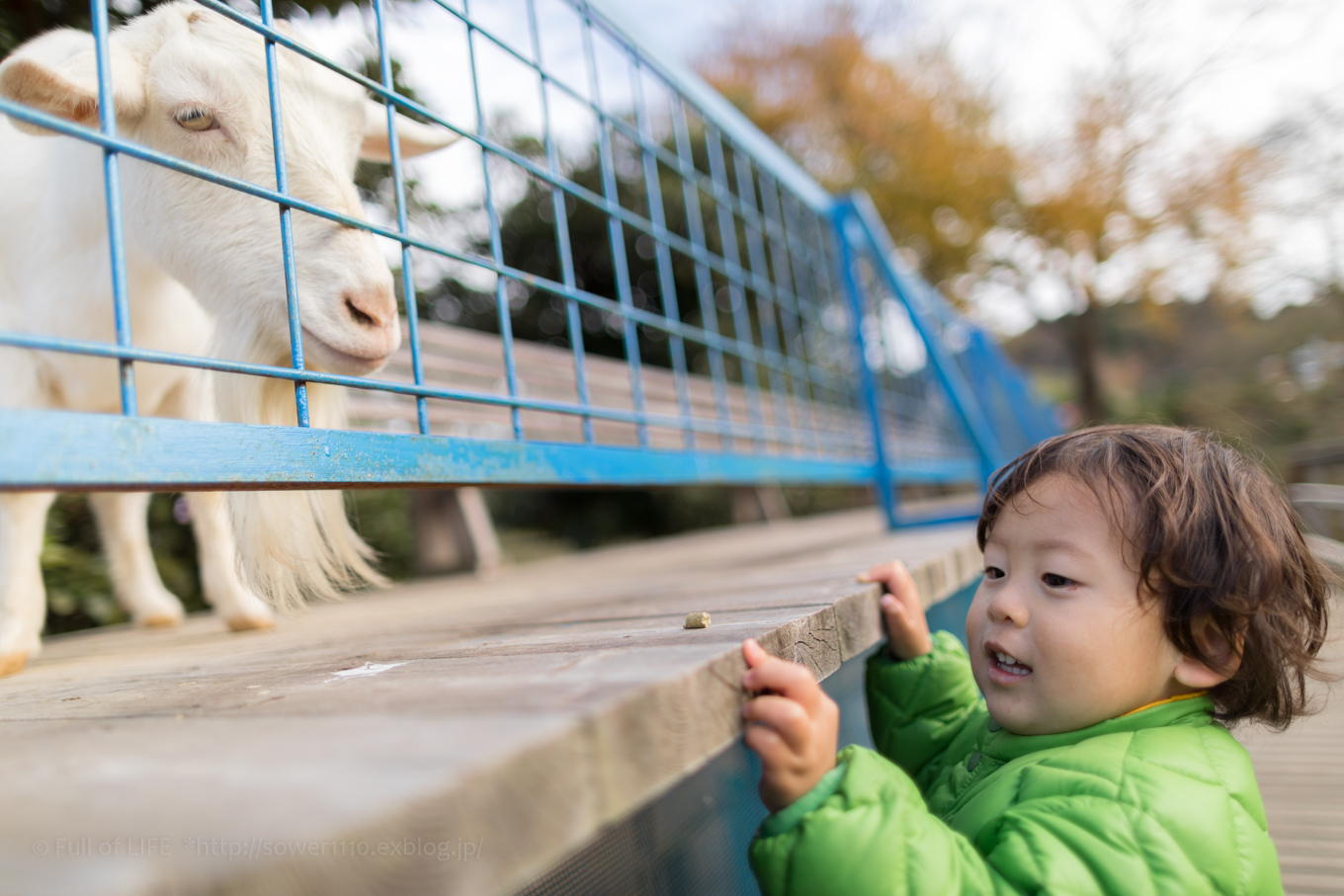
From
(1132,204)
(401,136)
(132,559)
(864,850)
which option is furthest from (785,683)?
(1132,204)

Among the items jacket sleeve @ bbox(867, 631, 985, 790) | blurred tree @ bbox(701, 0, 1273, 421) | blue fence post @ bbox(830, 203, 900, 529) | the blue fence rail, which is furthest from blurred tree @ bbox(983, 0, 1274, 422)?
jacket sleeve @ bbox(867, 631, 985, 790)

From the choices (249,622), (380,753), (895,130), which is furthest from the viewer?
(895,130)

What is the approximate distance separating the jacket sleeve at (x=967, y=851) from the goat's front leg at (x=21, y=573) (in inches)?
57.7

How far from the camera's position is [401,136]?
159cm

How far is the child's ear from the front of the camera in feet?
3.19

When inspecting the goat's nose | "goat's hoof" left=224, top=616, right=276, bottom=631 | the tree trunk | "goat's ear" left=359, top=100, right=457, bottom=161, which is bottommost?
"goat's hoof" left=224, top=616, right=276, bottom=631

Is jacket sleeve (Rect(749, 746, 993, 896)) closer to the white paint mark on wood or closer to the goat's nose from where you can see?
the white paint mark on wood

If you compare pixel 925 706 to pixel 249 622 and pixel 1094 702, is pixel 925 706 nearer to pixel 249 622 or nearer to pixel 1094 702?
pixel 1094 702

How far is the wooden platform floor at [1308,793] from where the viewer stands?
1.55 metres

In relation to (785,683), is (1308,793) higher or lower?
lower

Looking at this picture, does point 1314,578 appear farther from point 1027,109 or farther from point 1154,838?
point 1027,109

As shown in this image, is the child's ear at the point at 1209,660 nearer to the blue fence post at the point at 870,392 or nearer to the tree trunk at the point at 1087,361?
the blue fence post at the point at 870,392

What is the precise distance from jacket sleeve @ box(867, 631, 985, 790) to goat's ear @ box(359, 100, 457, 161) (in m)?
1.23

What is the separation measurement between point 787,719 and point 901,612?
1.95 feet
